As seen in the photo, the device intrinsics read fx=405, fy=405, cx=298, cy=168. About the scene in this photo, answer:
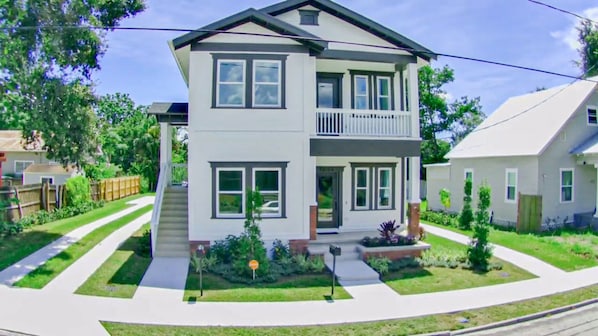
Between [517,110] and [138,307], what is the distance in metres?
23.5

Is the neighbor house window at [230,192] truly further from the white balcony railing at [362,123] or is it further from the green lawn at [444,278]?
the green lawn at [444,278]

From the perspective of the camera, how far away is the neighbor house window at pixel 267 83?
13.7 meters

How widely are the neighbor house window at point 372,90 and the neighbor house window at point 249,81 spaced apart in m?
4.12

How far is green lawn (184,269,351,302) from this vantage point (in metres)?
10.0

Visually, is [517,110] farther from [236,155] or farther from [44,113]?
[44,113]

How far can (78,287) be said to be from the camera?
10.3 metres

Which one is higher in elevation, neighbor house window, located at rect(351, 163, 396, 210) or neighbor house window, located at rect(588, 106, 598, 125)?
neighbor house window, located at rect(588, 106, 598, 125)

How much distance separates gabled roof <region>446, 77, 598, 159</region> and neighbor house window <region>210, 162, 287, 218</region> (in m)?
12.8

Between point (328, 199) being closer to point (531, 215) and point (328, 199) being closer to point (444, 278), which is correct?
point (444, 278)

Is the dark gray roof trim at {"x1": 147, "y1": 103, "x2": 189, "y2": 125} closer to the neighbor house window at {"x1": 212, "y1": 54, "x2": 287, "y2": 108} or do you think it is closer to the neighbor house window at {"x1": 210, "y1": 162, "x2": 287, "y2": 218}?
the neighbor house window at {"x1": 212, "y1": 54, "x2": 287, "y2": 108}

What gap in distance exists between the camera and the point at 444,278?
1189 centimetres

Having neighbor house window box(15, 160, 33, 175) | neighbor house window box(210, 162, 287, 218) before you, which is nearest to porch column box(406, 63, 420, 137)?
neighbor house window box(210, 162, 287, 218)

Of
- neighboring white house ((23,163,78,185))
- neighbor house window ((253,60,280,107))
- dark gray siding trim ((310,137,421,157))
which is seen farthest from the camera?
neighboring white house ((23,163,78,185))

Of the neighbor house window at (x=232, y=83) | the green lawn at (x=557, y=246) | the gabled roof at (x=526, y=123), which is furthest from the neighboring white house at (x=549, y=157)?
the neighbor house window at (x=232, y=83)
